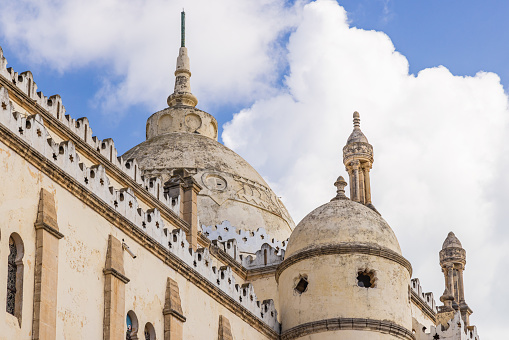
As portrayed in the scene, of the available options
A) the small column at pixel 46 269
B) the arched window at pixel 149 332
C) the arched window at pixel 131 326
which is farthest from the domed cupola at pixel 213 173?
the small column at pixel 46 269

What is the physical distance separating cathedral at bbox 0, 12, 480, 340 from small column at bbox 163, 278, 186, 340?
0.04 metres

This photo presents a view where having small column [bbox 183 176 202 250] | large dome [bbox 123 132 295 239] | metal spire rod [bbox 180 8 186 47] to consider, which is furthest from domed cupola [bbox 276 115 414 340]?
metal spire rod [bbox 180 8 186 47]

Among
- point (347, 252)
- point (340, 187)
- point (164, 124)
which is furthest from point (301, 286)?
point (164, 124)

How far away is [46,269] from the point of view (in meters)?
28.6

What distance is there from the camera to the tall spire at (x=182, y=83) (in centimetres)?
5575

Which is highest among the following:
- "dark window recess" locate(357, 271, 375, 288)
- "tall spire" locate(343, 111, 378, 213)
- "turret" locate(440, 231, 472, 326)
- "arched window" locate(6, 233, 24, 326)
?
"tall spire" locate(343, 111, 378, 213)

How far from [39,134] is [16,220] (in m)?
2.50

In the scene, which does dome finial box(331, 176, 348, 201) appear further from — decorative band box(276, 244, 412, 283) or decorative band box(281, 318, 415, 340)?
decorative band box(281, 318, 415, 340)

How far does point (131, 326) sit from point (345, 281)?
29.0ft

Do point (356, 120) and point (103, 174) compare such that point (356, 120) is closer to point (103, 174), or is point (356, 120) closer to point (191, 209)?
point (191, 209)

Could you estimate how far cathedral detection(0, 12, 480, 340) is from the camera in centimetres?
2891

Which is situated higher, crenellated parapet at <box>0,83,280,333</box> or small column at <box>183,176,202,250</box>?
small column at <box>183,176,202,250</box>

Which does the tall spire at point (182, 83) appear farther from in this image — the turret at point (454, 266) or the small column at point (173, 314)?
the small column at point (173, 314)

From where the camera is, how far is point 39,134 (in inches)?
1177
